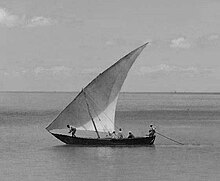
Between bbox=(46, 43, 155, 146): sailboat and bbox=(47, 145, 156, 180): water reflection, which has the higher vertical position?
bbox=(46, 43, 155, 146): sailboat

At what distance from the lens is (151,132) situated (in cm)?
4678

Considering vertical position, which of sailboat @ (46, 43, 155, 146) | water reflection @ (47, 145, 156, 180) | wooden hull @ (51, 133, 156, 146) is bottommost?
water reflection @ (47, 145, 156, 180)

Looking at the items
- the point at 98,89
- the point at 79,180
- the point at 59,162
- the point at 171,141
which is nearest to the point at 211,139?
the point at 171,141

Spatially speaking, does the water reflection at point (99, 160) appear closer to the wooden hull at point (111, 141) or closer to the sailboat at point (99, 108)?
the wooden hull at point (111, 141)

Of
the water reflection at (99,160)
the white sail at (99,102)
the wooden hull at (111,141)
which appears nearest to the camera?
the water reflection at (99,160)

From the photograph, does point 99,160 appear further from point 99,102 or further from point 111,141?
point 99,102

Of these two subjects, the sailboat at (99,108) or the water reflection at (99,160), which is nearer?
the water reflection at (99,160)

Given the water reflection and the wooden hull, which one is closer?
the water reflection

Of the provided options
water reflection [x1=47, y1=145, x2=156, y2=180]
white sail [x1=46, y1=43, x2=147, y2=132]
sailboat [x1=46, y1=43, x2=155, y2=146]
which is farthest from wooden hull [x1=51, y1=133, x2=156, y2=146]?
white sail [x1=46, y1=43, x2=147, y2=132]

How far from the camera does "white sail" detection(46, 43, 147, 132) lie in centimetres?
4553

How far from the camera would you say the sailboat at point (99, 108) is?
45594 mm

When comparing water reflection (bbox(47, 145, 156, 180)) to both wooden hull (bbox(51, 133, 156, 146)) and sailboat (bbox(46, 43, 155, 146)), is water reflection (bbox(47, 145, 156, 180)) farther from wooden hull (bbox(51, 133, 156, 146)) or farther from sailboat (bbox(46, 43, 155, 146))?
sailboat (bbox(46, 43, 155, 146))

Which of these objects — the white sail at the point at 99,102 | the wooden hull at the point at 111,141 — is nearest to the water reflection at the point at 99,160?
the wooden hull at the point at 111,141

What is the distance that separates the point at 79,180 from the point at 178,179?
219 inches
